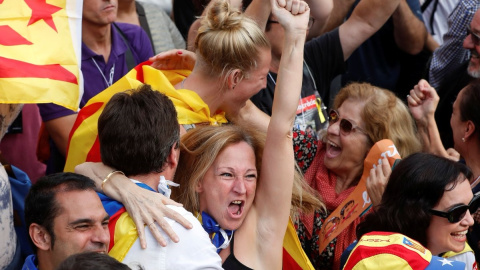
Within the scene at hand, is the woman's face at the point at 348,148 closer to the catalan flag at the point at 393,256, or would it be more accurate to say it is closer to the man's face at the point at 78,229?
the catalan flag at the point at 393,256

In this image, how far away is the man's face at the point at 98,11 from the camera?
4473mm

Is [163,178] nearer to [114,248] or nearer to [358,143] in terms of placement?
[114,248]

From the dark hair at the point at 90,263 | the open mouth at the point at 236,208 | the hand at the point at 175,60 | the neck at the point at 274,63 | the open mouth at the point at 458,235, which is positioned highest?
the dark hair at the point at 90,263

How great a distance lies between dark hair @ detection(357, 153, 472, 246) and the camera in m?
3.30

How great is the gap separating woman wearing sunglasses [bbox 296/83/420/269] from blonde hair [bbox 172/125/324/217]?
820 mm

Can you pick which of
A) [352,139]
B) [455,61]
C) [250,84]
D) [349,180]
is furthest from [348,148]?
[455,61]

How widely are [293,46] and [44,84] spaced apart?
104 cm

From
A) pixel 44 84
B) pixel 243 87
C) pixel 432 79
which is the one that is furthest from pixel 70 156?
pixel 432 79

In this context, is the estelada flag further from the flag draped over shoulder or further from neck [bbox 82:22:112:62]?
neck [bbox 82:22:112:62]

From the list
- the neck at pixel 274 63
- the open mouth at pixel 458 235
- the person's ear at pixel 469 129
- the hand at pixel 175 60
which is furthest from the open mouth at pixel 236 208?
the neck at pixel 274 63

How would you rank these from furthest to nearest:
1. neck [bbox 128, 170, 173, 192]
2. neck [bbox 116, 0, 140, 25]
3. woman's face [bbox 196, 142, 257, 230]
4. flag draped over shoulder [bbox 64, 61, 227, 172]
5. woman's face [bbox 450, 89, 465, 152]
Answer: neck [bbox 116, 0, 140, 25], woman's face [bbox 450, 89, 465, 152], flag draped over shoulder [bbox 64, 61, 227, 172], woman's face [bbox 196, 142, 257, 230], neck [bbox 128, 170, 173, 192]

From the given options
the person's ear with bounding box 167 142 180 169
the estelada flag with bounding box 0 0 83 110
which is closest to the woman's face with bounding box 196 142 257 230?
the person's ear with bounding box 167 142 180 169

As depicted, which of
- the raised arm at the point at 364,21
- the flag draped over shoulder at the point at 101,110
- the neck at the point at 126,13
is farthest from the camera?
the neck at the point at 126,13

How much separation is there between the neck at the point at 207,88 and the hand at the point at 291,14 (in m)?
0.58
